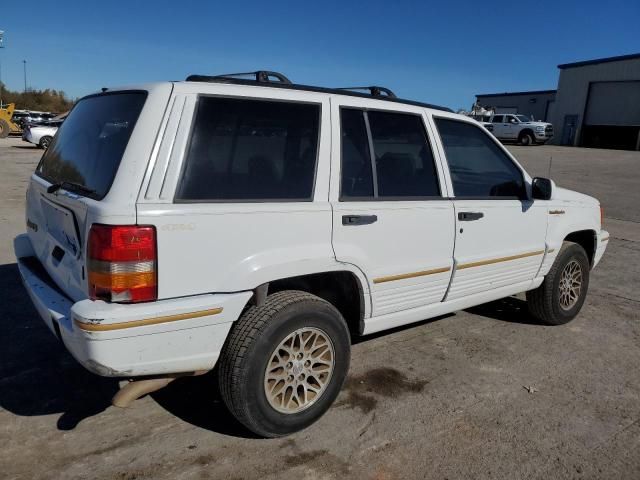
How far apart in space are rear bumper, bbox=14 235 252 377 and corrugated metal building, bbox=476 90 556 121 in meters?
45.1

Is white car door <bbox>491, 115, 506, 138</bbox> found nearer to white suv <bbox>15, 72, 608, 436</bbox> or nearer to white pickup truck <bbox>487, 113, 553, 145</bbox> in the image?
white pickup truck <bbox>487, 113, 553, 145</bbox>

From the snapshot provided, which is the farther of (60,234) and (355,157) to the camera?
(355,157)

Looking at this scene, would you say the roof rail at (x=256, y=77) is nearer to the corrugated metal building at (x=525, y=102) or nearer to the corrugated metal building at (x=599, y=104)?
the corrugated metal building at (x=599, y=104)

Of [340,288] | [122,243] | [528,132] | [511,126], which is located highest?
[511,126]

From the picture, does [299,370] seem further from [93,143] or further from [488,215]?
[488,215]

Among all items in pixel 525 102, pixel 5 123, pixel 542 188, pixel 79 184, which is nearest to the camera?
pixel 79 184

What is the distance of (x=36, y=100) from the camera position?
212ft

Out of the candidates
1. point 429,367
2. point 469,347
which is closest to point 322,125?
point 429,367

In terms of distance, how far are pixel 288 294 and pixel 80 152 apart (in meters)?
1.44

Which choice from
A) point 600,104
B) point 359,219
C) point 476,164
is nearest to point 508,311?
point 476,164

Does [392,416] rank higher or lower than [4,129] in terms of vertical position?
higher

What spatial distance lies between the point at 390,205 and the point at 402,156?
0.45 metres

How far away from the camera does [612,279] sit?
646cm

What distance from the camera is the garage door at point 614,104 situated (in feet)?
116
